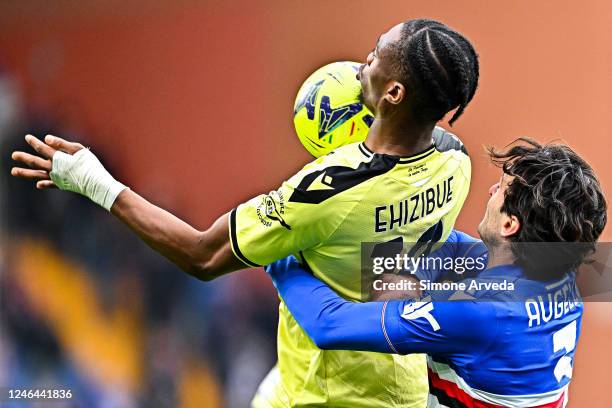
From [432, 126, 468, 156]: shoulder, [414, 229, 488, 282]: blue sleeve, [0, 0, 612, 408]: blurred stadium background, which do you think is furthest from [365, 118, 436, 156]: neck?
[0, 0, 612, 408]: blurred stadium background

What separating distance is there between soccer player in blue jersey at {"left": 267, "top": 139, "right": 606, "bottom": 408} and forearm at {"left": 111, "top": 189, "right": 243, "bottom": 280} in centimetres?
25

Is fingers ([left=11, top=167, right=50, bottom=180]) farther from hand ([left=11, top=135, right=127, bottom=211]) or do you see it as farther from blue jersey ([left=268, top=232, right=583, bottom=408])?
blue jersey ([left=268, top=232, right=583, bottom=408])

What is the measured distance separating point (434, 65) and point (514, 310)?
66cm

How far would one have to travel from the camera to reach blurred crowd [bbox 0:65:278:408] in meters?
5.51

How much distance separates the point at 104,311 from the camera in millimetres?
5727

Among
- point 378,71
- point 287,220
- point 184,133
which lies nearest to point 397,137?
point 378,71

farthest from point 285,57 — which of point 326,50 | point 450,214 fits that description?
point 450,214

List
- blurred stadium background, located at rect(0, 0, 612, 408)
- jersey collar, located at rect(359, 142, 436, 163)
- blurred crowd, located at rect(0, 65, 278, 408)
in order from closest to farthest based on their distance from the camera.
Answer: jersey collar, located at rect(359, 142, 436, 163)
blurred stadium background, located at rect(0, 0, 612, 408)
blurred crowd, located at rect(0, 65, 278, 408)

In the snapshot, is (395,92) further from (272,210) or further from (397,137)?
(272,210)

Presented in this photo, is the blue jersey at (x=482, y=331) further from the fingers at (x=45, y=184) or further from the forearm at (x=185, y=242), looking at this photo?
the fingers at (x=45, y=184)

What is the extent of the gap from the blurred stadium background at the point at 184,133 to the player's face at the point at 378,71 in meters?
2.71

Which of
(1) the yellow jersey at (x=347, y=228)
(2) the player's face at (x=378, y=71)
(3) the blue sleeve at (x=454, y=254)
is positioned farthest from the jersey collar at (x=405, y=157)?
(3) the blue sleeve at (x=454, y=254)

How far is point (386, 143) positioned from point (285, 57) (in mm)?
3134

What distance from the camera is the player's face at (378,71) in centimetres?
Answer: 230
